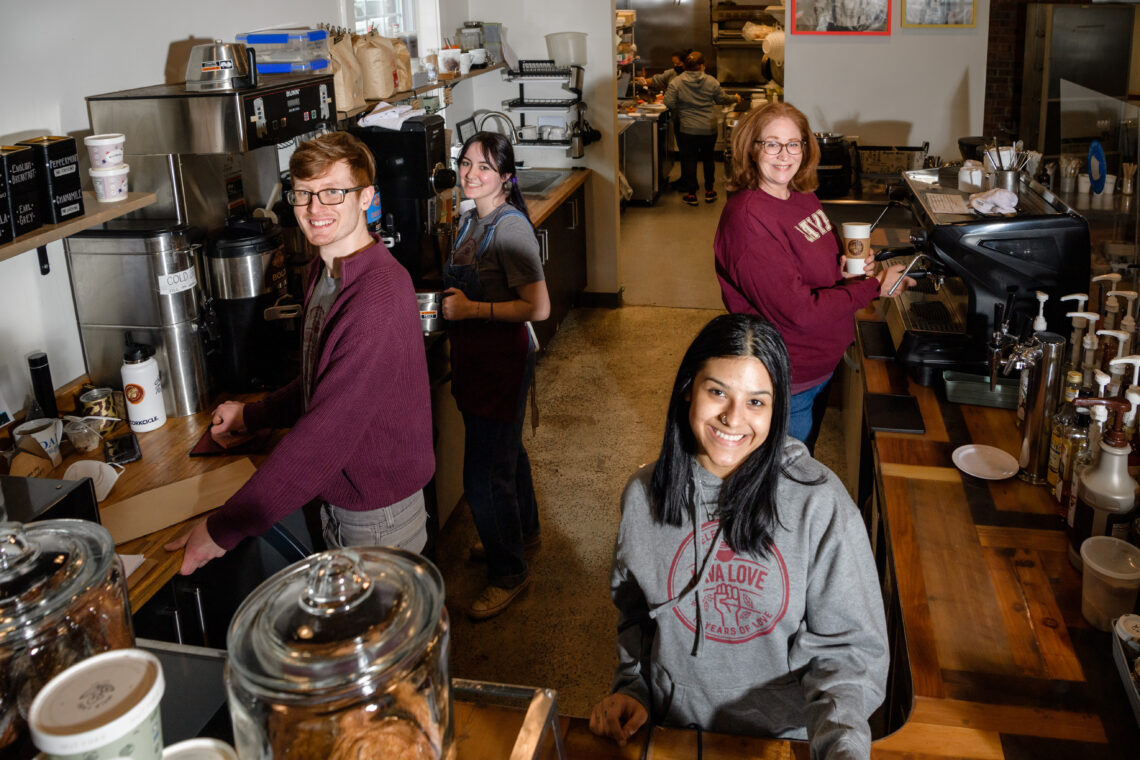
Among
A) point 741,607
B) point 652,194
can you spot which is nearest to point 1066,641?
point 741,607

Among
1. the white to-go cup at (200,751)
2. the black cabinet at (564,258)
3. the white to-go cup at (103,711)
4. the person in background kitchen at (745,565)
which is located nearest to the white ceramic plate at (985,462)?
the person in background kitchen at (745,565)

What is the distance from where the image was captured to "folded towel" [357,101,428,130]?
12.5ft

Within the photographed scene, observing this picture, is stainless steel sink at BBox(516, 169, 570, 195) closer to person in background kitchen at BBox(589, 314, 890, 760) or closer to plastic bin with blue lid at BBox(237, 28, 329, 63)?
plastic bin with blue lid at BBox(237, 28, 329, 63)

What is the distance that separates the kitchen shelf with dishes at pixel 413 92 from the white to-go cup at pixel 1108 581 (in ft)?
9.36

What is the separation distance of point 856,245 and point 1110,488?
1.35 meters

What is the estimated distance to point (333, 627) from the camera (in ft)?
2.75

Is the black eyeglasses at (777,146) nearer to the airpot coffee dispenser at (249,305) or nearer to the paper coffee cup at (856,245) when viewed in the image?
the paper coffee cup at (856,245)

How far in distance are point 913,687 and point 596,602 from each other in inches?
72.1

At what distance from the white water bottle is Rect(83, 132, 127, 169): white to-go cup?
0.48 meters

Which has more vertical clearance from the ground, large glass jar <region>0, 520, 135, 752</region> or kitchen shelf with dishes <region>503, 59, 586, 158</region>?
kitchen shelf with dishes <region>503, 59, 586, 158</region>

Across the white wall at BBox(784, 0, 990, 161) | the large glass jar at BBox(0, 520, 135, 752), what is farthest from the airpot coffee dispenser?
the white wall at BBox(784, 0, 990, 161)

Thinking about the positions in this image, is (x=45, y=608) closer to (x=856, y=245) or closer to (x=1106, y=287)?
(x=856, y=245)

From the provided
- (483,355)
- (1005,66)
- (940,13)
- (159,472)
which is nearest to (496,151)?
(483,355)

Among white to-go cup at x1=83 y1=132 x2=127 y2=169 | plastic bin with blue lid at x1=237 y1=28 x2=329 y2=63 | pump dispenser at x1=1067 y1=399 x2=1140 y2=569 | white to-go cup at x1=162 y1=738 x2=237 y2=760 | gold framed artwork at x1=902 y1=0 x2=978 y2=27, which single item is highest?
gold framed artwork at x1=902 y1=0 x2=978 y2=27
